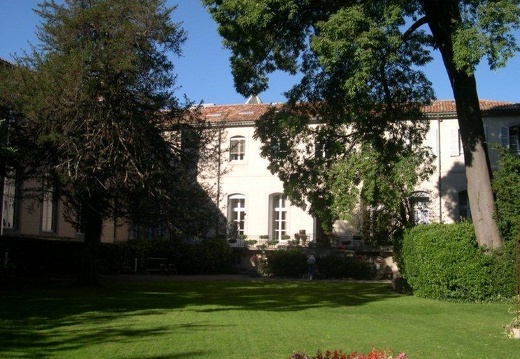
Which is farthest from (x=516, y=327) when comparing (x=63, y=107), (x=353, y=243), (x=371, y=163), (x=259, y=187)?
(x=259, y=187)

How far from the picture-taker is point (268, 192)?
131 ft

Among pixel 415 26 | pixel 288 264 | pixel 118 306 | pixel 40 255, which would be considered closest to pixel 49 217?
pixel 40 255

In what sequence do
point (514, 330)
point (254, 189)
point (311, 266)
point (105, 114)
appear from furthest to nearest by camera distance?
point (254, 189), point (311, 266), point (105, 114), point (514, 330)

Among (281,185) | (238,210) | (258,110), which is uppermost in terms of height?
(258,110)

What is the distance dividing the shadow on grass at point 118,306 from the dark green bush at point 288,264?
7.68m

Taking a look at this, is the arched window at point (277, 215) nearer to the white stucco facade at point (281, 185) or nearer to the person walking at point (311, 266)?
the white stucco facade at point (281, 185)

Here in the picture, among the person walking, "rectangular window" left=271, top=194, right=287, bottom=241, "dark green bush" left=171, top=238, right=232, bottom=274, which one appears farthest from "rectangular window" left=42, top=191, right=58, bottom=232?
"rectangular window" left=271, top=194, right=287, bottom=241

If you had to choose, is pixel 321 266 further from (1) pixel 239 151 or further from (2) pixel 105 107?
(2) pixel 105 107

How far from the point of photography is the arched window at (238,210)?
133ft

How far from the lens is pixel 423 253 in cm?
2144

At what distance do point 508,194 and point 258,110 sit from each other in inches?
912

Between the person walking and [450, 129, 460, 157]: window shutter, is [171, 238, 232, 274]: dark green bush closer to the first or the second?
the person walking

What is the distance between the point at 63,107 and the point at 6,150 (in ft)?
17.1

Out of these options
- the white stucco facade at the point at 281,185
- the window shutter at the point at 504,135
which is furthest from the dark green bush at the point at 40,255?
the window shutter at the point at 504,135
